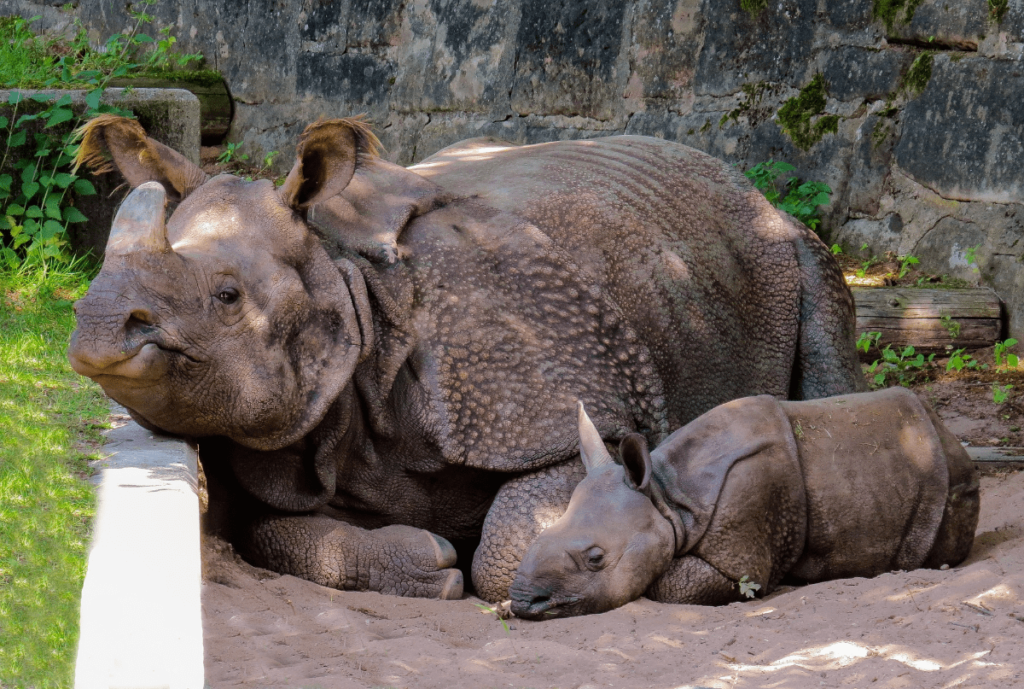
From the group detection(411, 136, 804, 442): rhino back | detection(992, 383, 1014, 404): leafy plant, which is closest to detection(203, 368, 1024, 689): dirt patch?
detection(411, 136, 804, 442): rhino back

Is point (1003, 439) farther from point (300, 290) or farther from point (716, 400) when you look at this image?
point (300, 290)

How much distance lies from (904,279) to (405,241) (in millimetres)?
3694

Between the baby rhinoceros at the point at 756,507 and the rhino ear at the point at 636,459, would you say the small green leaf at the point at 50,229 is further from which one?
the rhino ear at the point at 636,459

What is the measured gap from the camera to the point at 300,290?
3959mm

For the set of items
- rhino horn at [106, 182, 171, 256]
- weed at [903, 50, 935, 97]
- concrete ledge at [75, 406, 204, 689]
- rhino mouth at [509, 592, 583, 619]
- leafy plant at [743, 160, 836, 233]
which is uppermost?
weed at [903, 50, 935, 97]

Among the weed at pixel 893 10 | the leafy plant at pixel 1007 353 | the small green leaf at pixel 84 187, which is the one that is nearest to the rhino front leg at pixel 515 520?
the leafy plant at pixel 1007 353

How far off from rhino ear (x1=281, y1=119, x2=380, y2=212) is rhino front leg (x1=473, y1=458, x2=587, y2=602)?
1275mm

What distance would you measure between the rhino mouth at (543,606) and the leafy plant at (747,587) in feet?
1.98

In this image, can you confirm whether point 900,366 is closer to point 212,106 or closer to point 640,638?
point 640,638

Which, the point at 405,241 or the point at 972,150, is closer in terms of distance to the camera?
the point at 405,241

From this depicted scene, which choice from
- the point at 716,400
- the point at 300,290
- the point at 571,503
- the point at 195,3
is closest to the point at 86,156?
the point at 300,290

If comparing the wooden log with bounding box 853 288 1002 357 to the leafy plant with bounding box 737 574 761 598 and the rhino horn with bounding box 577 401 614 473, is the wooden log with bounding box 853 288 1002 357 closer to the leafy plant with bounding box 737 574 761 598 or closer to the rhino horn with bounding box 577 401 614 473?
the leafy plant with bounding box 737 574 761 598

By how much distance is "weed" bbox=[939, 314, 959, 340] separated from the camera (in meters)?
6.47

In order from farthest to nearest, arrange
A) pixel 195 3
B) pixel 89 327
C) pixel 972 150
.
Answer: pixel 195 3
pixel 972 150
pixel 89 327
